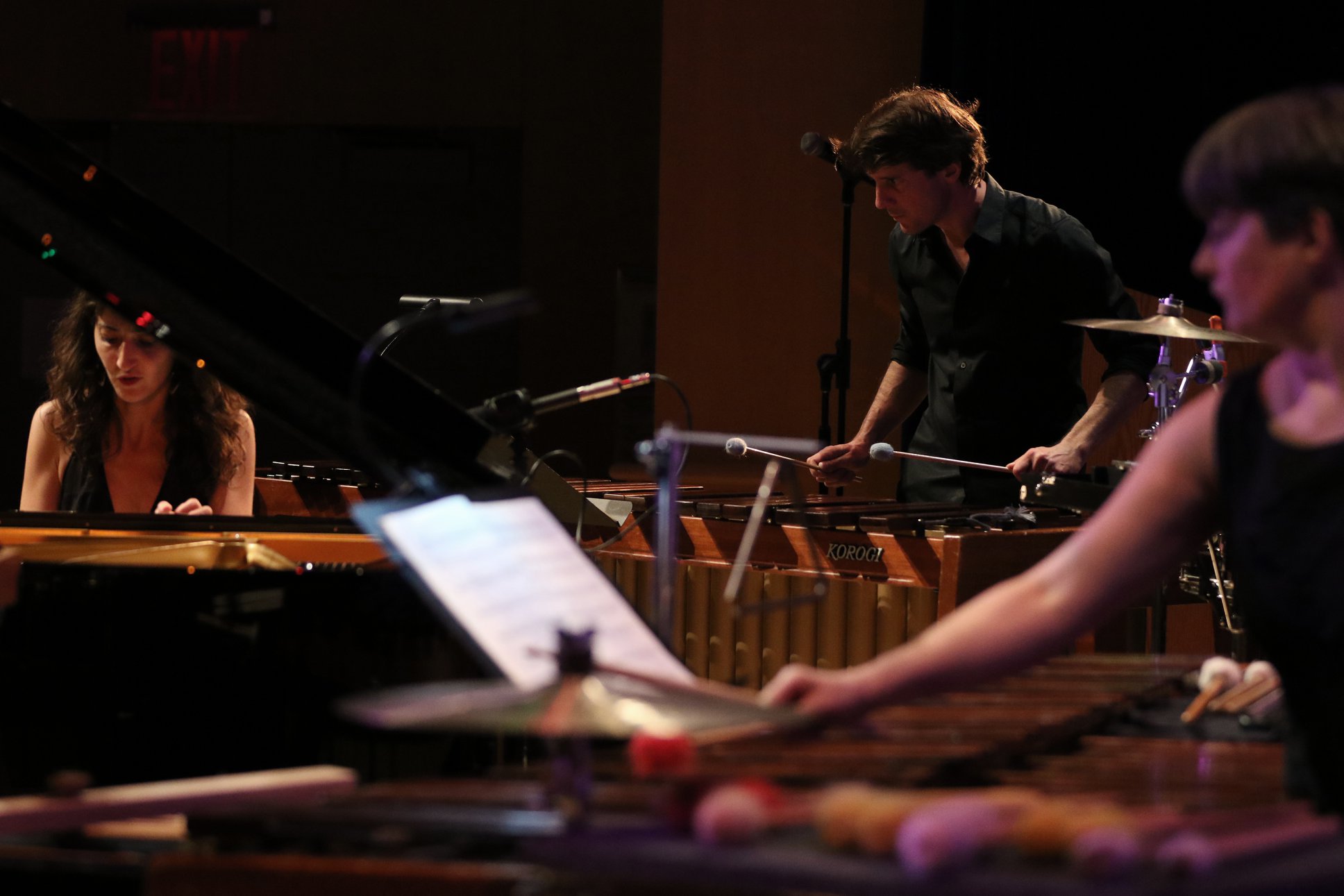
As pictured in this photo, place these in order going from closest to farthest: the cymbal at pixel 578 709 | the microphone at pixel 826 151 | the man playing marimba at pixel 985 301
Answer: the cymbal at pixel 578 709 < the man playing marimba at pixel 985 301 < the microphone at pixel 826 151

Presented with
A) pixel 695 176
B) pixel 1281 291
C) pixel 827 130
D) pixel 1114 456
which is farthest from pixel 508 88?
pixel 1281 291

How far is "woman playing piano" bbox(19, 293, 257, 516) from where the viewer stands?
4.06m

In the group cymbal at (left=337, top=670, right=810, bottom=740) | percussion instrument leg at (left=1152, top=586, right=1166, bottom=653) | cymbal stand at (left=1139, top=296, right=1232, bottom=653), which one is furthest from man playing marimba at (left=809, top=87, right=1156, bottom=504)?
cymbal at (left=337, top=670, right=810, bottom=740)

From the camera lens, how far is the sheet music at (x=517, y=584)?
178 cm

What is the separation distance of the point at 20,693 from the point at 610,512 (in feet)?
6.27

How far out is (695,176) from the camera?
7.18m

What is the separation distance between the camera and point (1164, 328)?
13.0 feet

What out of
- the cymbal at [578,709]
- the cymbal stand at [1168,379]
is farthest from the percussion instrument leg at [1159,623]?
the cymbal at [578,709]

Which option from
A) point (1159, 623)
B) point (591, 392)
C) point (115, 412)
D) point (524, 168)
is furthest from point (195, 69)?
point (591, 392)

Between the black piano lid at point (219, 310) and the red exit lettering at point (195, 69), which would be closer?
the black piano lid at point (219, 310)

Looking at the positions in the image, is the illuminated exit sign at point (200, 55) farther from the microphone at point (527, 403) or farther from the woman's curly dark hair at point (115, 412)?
the microphone at point (527, 403)

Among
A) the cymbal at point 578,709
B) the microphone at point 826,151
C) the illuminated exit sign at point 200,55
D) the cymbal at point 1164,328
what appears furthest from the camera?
the illuminated exit sign at point 200,55

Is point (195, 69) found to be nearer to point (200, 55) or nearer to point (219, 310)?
point (200, 55)

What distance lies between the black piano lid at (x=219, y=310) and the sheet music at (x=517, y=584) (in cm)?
63
